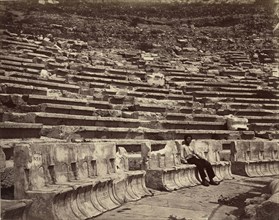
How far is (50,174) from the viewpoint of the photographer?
4922 millimetres

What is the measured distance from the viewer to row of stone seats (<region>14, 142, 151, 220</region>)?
425 cm

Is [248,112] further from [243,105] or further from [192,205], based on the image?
[192,205]

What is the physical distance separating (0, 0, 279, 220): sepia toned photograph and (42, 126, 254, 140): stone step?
0.03 meters

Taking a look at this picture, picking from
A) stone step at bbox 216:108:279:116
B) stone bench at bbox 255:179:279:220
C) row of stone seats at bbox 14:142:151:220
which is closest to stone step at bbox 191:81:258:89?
stone step at bbox 216:108:279:116

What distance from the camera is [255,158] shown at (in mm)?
10539

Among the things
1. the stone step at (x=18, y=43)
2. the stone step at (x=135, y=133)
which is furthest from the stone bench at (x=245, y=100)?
the stone step at (x=18, y=43)

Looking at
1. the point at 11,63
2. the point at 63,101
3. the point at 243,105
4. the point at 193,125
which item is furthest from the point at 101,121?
the point at 243,105

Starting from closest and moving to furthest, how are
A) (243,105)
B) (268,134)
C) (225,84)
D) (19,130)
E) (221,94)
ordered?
(19,130) < (268,134) < (243,105) < (221,94) < (225,84)

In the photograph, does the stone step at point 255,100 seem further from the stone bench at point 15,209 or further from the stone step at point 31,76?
the stone bench at point 15,209

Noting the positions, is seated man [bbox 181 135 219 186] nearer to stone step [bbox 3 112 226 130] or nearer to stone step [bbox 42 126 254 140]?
stone step [bbox 42 126 254 140]

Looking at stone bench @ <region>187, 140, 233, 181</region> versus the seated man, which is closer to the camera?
the seated man

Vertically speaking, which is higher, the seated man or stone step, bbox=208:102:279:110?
stone step, bbox=208:102:279:110

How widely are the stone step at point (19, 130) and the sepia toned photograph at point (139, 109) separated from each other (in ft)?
0.06

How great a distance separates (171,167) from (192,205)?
1727mm
